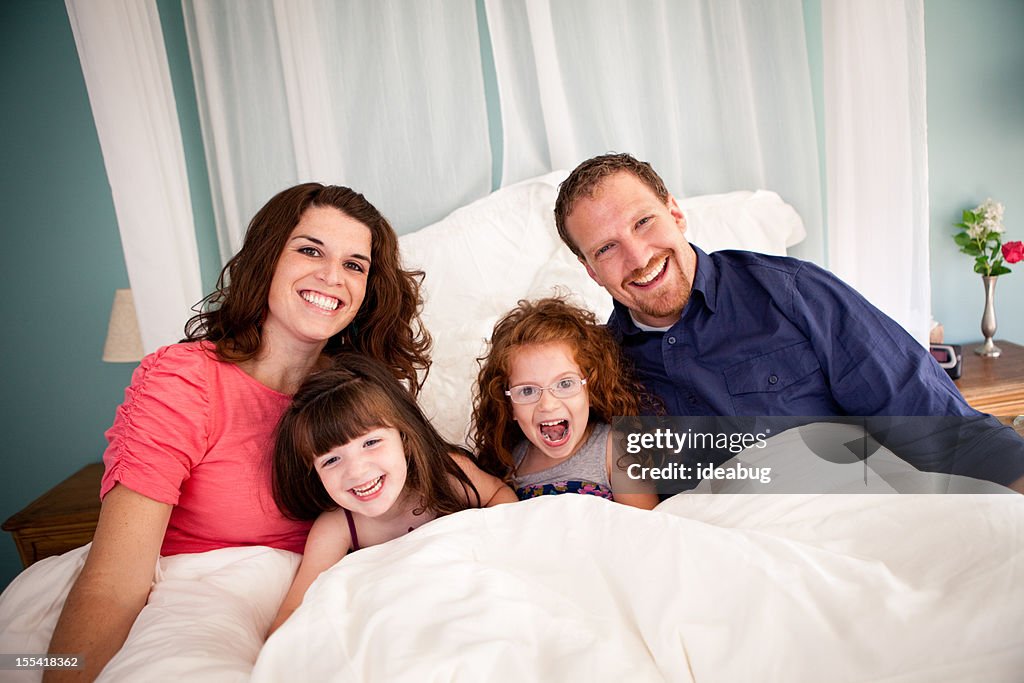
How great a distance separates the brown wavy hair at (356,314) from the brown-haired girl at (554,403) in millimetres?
191

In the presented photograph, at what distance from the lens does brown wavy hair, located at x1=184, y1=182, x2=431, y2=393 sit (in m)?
1.26

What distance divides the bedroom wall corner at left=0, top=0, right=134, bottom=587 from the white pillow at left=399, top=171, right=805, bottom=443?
119 cm

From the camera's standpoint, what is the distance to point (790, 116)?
200cm

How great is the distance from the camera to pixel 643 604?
0.82 metres

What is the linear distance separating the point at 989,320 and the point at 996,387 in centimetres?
40

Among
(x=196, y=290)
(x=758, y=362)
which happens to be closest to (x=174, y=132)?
(x=196, y=290)

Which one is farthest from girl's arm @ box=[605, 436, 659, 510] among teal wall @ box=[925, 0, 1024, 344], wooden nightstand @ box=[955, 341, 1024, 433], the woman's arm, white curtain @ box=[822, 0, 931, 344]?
teal wall @ box=[925, 0, 1024, 344]

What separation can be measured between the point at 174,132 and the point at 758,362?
4.69 feet

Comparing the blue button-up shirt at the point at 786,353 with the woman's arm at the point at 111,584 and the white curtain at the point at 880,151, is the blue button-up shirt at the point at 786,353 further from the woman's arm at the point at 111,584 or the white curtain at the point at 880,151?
the woman's arm at the point at 111,584

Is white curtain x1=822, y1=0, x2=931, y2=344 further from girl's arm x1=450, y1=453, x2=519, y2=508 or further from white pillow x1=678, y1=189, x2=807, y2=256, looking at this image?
girl's arm x1=450, y1=453, x2=519, y2=508

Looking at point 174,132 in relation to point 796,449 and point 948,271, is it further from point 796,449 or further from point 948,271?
point 948,271

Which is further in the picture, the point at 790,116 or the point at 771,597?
the point at 790,116

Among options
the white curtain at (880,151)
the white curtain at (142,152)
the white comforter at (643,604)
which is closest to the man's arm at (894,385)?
the white comforter at (643,604)

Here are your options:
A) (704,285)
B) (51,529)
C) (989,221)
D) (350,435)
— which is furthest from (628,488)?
(989,221)
